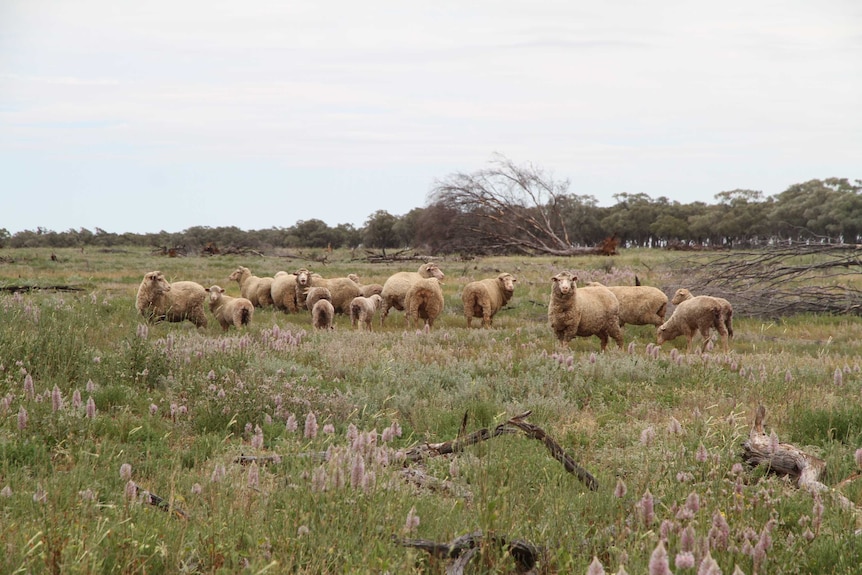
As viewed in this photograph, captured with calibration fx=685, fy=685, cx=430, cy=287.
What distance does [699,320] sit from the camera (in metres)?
12.8

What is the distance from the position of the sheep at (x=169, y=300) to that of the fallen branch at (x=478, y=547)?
1100cm

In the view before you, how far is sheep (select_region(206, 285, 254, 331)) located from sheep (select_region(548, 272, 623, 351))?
6195mm

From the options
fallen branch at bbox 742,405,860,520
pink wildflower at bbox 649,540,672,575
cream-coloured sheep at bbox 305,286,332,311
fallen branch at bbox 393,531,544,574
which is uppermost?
pink wildflower at bbox 649,540,672,575

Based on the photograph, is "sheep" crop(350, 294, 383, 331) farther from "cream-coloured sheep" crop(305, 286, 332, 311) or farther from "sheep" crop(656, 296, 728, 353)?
"sheep" crop(656, 296, 728, 353)

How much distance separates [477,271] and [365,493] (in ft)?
82.7

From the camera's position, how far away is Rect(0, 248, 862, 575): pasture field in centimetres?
336

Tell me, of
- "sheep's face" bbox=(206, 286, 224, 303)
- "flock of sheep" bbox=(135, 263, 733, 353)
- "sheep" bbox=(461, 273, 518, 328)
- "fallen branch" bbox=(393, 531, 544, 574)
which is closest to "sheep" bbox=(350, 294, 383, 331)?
"flock of sheep" bbox=(135, 263, 733, 353)

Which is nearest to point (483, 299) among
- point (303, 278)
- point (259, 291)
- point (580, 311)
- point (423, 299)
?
point (423, 299)

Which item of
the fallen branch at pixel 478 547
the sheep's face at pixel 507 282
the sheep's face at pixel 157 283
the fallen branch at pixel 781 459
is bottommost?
the fallen branch at pixel 781 459

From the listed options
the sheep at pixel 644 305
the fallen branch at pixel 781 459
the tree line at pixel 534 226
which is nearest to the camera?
the fallen branch at pixel 781 459

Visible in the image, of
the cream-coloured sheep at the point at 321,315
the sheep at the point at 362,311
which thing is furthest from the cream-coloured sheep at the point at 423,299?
the cream-coloured sheep at the point at 321,315

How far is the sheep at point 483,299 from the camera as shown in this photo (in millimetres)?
15469

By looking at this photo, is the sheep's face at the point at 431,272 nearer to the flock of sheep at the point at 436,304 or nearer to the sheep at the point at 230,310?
the flock of sheep at the point at 436,304

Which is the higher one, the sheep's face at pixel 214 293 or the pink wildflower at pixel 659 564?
the pink wildflower at pixel 659 564
